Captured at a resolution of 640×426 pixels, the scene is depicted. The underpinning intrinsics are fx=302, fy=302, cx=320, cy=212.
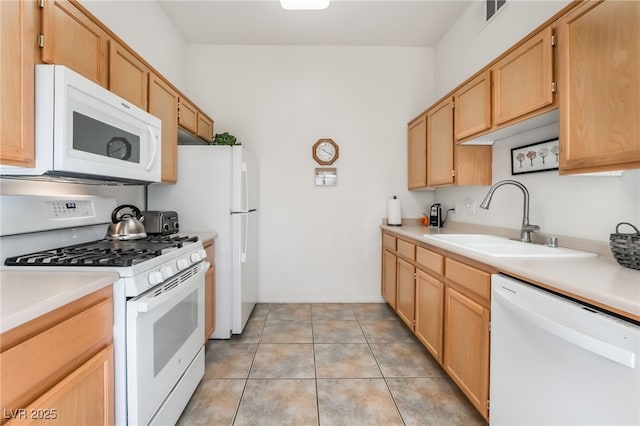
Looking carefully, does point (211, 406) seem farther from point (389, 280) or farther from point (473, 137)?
point (473, 137)

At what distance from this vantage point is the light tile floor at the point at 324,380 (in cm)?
164

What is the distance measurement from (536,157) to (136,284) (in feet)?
7.60

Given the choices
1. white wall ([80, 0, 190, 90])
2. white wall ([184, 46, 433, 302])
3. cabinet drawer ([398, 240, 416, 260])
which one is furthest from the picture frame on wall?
white wall ([80, 0, 190, 90])

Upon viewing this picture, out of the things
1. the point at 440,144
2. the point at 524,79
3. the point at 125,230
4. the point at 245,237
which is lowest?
the point at 245,237

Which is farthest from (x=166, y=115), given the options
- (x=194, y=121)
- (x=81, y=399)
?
(x=81, y=399)

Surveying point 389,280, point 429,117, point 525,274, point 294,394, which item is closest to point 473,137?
point 429,117

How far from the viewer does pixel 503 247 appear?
1.95m

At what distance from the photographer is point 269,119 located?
340cm

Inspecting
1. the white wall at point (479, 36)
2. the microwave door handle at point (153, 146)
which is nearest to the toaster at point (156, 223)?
the microwave door handle at point (153, 146)

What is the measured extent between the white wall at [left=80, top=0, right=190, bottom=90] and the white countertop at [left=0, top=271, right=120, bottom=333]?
1.76 meters

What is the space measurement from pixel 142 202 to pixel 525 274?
2613mm

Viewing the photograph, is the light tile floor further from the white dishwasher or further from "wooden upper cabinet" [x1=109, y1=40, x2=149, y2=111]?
"wooden upper cabinet" [x1=109, y1=40, x2=149, y2=111]

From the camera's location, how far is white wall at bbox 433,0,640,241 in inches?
57.4

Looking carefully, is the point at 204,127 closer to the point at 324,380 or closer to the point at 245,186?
the point at 245,186
